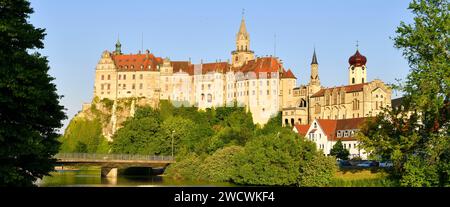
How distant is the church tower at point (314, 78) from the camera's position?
471 ft

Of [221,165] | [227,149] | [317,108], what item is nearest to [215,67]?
[317,108]

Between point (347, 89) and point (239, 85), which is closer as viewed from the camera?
point (347, 89)

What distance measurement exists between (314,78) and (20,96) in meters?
125

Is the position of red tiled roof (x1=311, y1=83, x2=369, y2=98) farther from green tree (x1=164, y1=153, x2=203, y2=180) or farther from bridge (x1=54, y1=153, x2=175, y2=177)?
green tree (x1=164, y1=153, x2=203, y2=180)

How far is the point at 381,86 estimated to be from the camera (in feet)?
430

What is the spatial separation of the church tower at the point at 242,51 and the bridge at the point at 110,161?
67.7m

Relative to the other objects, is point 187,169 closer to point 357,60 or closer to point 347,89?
point 347,89

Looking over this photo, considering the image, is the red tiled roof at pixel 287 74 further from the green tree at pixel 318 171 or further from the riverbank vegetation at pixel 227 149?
the green tree at pixel 318 171

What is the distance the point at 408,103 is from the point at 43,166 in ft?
76.2

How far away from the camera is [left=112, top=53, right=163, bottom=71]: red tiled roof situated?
155000mm

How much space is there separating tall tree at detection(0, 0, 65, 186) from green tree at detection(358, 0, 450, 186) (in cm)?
2129

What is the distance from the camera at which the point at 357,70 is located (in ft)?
502

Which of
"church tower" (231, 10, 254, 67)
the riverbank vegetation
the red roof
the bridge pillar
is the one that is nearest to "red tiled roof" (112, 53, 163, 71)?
the riverbank vegetation

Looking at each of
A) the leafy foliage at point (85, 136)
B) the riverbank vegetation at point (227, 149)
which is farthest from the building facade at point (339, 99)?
the leafy foliage at point (85, 136)
